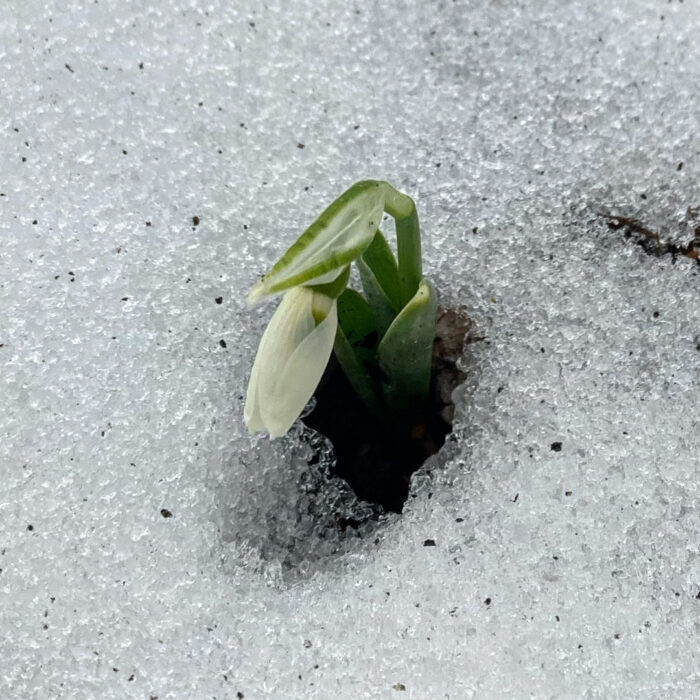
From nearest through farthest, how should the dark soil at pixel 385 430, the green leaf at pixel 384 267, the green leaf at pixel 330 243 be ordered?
1. the green leaf at pixel 330 243
2. the green leaf at pixel 384 267
3. the dark soil at pixel 385 430

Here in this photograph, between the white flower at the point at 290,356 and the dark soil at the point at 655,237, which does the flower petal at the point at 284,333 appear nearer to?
the white flower at the point at 290,356

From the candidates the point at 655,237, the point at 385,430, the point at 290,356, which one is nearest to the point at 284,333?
the point at 290,356

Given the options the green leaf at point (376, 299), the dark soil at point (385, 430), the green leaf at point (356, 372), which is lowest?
the dark soil at point (385, 430)

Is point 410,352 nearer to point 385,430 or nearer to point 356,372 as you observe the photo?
point 356,372

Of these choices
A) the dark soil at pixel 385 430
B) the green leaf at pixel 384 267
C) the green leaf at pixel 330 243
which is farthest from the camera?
the dark soil at pixel 385 430

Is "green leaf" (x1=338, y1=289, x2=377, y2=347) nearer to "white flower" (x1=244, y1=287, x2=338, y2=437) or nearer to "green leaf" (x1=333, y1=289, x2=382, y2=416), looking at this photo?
"green leaf" (x1=333, y1=289, x2=382, y2=416)

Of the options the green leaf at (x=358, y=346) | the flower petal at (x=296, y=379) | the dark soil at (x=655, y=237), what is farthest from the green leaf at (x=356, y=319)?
the dark soil at (x=655, y=237)

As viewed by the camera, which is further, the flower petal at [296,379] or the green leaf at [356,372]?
the green leaf at [356,372]

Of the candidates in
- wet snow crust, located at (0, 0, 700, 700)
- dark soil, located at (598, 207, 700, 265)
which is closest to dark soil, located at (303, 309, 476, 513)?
wet snow crust, located at (0, 0, 700, 700)
